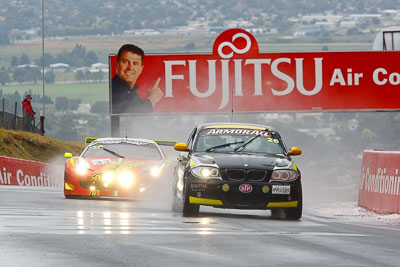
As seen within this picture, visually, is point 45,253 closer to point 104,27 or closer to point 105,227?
point 105,227

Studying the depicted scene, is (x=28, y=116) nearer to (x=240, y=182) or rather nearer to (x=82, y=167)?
(x=82, y=167)

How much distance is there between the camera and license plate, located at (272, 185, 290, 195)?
45.1 ft

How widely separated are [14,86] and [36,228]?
12796 centimetres

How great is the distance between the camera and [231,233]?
36.6 feet

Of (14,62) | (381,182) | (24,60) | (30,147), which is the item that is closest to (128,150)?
(381,182)

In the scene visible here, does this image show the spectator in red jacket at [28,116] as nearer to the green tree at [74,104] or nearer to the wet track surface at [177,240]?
the wet track surface at [177,240]

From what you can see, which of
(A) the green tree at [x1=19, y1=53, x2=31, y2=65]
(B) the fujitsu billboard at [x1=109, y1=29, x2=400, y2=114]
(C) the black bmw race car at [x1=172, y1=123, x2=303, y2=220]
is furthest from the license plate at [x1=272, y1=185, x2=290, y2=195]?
(A) the green tree at [x1=19, y1=53, x2=31, y2=65]

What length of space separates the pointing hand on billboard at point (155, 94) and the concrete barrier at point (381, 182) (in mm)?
14730

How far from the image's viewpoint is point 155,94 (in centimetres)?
3381

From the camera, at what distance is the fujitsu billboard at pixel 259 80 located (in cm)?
3366

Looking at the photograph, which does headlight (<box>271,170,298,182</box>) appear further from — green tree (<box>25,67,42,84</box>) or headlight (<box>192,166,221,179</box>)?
green tree (<box>25,67,42,84</box>)

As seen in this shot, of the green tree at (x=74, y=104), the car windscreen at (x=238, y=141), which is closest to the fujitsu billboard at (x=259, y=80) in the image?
the car windscreen at (x=238, y=141)

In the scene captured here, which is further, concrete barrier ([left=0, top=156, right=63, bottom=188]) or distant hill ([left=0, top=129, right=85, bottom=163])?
distant hill ([left=0, top=129, right=85, bottom=163])

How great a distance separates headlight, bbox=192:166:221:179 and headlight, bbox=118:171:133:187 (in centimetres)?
409
